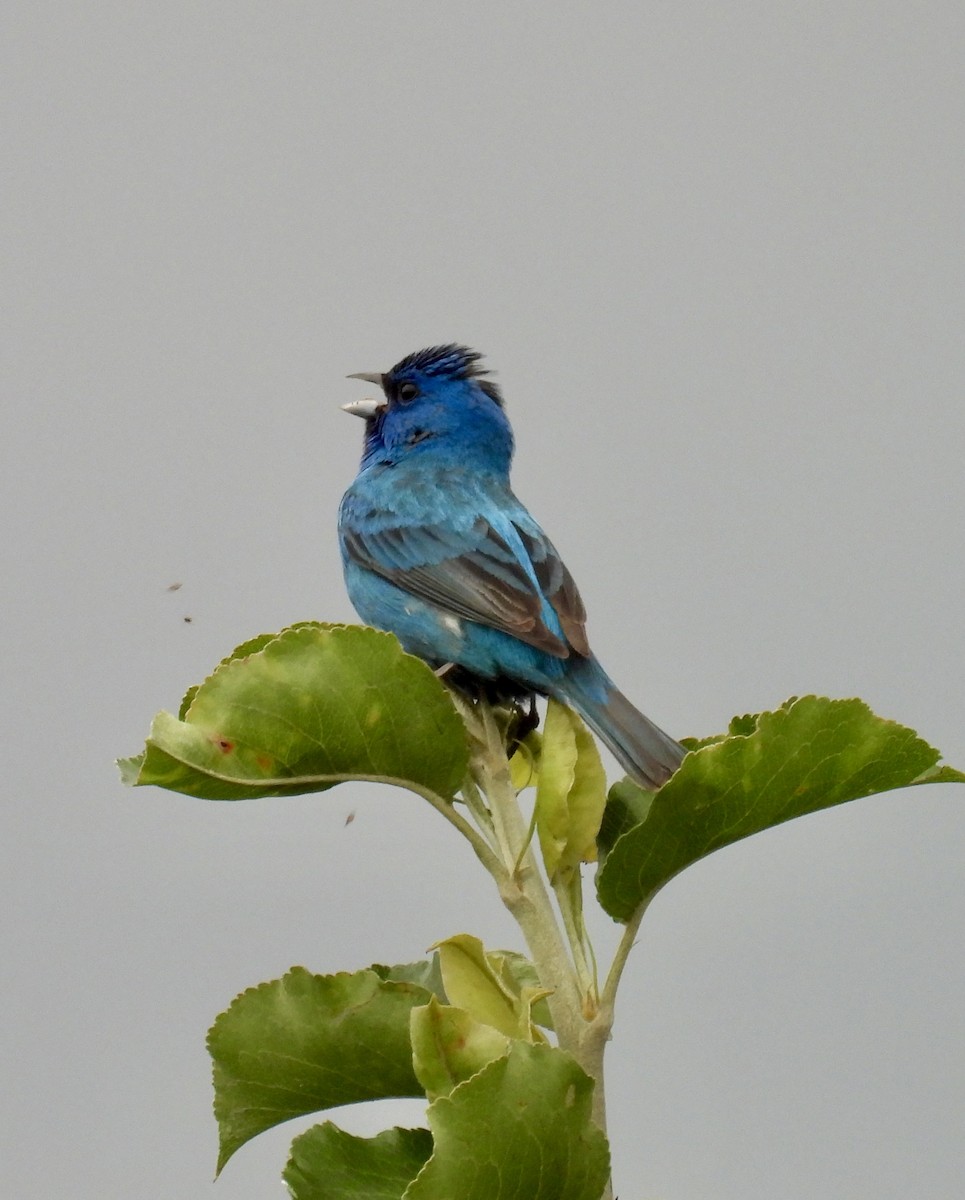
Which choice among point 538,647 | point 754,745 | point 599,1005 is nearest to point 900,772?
point 754,745

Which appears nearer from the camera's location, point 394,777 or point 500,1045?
point 500,1045

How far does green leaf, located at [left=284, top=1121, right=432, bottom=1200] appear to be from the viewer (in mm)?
2484

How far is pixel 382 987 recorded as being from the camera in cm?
240

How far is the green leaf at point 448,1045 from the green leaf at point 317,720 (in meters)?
0.41

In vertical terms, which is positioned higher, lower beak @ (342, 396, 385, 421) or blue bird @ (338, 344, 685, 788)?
lower beak @ (342, 396, 385, 421)

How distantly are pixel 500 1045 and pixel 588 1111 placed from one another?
15 cm

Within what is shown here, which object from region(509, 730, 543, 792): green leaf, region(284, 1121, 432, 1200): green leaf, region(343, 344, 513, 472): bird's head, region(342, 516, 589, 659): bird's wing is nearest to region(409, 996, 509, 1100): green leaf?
region(284, 1121, 432, 1200): green leaf

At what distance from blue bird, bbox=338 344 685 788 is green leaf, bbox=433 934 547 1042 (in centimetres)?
60

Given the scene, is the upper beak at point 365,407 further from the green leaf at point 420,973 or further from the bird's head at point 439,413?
the green leaf at point 420,973

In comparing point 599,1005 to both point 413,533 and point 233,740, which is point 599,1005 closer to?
point 233,740

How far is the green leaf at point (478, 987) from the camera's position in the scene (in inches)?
91.7

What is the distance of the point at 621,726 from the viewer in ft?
11.0

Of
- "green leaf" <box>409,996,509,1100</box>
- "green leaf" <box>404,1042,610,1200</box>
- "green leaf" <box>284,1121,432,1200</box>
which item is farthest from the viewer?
"green leaf" <box>284,1121,432,1200</box>

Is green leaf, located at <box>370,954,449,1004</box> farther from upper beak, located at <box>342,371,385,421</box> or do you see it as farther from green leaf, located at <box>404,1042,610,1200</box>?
upper beak, located at <box>342,371,385,421</box>
